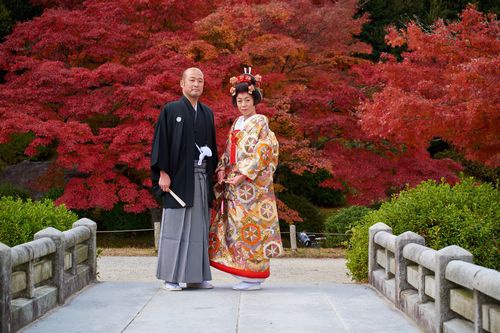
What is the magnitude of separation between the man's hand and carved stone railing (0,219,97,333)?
2.81ft

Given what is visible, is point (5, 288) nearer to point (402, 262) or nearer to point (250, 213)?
point (250, 213)

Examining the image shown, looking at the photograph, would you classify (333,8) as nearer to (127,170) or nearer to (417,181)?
(417,181)

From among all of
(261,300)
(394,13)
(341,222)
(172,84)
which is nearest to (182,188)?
(261,300)

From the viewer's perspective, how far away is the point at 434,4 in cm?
2197

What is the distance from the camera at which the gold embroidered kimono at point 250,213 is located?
23.5 ft

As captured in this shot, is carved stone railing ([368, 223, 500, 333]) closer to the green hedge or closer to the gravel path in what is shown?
the green hedge

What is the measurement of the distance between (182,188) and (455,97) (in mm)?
4649

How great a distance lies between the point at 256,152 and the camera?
7164 mm

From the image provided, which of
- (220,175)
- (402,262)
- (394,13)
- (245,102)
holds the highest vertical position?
(394,13)

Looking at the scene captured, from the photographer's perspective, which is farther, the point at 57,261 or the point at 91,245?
the point at 91,245

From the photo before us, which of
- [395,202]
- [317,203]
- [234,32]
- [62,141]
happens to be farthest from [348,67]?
[395,202]

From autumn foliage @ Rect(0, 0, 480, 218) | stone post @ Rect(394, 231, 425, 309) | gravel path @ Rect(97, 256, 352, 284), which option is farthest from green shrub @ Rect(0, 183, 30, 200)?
stone post @ Rect(394, 231, 425, 309)

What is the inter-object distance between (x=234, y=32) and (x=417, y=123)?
5489 mm

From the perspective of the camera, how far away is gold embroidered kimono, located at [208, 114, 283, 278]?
715cm
